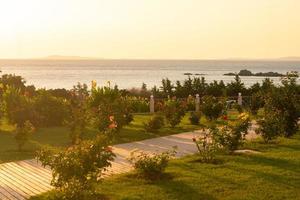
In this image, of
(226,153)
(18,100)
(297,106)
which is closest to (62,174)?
(226,153)

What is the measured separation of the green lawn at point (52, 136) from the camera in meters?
15.2

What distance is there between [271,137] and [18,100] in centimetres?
1045

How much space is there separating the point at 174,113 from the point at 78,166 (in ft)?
40.2

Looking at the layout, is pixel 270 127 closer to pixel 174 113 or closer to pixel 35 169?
pixel 174 113

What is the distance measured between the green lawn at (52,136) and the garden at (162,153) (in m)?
0.03

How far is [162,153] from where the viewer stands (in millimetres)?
12250

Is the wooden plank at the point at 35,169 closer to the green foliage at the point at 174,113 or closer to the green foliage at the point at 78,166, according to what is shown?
the green foliage at the point at 78,166

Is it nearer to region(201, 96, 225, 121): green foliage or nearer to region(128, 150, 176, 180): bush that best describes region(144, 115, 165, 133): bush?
region(201, 96, 225, 121): green foliage

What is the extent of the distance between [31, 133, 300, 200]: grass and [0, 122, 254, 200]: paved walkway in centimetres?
61

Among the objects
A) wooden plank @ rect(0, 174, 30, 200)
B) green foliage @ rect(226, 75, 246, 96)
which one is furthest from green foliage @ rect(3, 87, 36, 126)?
green foliage @ rect(226, 75, 246, 96)

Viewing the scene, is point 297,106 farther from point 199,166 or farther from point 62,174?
point 62,174

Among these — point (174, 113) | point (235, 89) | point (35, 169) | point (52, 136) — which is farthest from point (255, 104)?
point (35, 169)

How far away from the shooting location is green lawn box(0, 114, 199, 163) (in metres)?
15.2

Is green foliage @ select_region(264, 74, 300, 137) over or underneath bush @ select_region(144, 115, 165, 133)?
over
